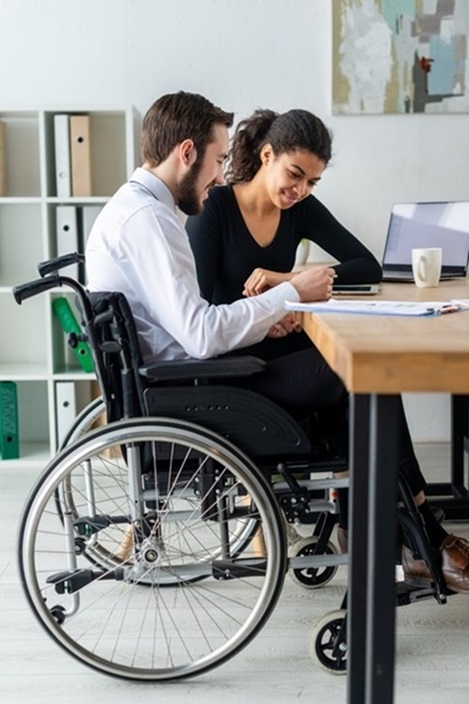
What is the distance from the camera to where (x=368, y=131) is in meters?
3.46

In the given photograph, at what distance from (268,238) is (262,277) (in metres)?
0.34

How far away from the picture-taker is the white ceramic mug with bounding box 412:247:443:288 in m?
2.14

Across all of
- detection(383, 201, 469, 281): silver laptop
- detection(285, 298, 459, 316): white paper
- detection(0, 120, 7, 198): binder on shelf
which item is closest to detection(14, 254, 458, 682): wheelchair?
detection(285, 298, 459, 316): white paper

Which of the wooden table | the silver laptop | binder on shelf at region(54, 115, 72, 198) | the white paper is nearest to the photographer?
the wooden table

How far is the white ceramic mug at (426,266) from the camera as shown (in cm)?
214

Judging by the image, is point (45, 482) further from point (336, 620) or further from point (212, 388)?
point (336, 620)


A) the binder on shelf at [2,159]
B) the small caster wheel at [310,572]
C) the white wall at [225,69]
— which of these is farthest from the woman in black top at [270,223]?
the binder on shelf at [2,159]

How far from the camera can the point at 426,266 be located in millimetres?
2150

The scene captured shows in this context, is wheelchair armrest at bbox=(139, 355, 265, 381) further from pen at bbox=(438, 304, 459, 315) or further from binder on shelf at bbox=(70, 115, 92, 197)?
binder on shelf at bbox=(70, 115, 92, 197)

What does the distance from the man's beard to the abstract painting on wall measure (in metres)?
1.84

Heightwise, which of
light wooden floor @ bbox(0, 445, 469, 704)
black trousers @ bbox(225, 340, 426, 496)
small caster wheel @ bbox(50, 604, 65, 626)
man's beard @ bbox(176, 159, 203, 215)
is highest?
man's beard @ bbox(176, 159, 203, 215)

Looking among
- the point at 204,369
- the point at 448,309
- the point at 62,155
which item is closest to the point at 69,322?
the point at 62,155

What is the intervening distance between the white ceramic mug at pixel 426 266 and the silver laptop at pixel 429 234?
0.45 meters

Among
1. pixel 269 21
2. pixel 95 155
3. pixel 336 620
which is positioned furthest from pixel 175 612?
pixel 269 21
